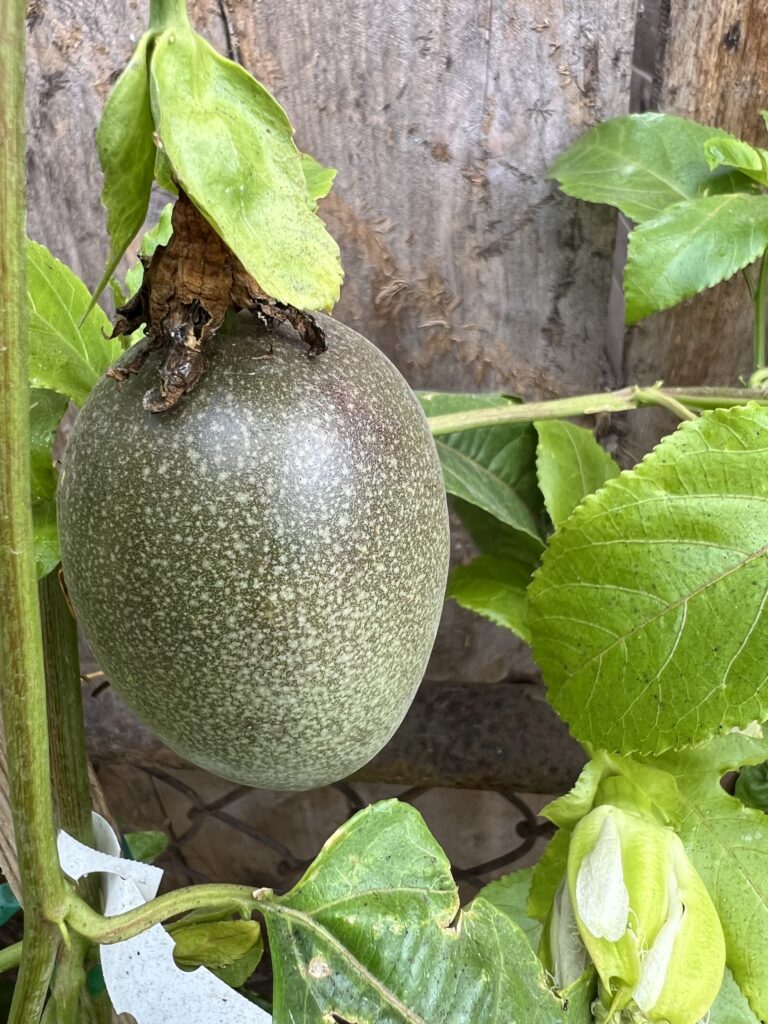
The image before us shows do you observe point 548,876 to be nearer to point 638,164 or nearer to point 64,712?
point 64,712

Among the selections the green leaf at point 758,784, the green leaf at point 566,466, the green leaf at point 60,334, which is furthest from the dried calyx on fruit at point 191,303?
the green leaf at point 758,784

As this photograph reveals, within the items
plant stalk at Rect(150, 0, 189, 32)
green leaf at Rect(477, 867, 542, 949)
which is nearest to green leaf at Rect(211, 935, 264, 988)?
green leaf at Rect(477, 867, 542, 949)

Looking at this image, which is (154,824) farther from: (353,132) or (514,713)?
(353,132)

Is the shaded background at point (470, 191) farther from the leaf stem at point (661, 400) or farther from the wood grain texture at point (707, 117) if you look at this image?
the leaf stem at point (661, 400)

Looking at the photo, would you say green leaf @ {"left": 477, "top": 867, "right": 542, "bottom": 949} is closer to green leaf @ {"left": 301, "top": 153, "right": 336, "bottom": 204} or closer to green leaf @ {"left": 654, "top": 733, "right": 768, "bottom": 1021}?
green leaf @ {"left": 654, "top": 733, "right": 768, "bottom": 1021}

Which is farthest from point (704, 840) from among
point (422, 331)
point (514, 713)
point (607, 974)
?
point (422, 331)

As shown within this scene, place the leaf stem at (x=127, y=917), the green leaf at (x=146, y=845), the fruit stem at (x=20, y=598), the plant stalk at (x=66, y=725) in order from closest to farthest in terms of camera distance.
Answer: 1. the fruit stem at (x=20, y=598)
2. the leaf stem at (x=127, y=917)
3. the plant stalk at (x=66, y=725)
4. the green leaf at (x=146, y=845)
